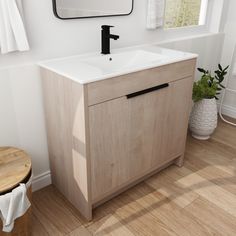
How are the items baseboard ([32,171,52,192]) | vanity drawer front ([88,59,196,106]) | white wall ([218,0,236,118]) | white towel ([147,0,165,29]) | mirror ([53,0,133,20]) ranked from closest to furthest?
vanity drawer front ([88,59,196,106]) → mirror ([53,0,133,20]) → baseboard ([32,171,52,192]) → white towel ([147,0,165,29]) → white wall ([218,0,236,118])

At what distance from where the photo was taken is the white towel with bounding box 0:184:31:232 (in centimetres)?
117

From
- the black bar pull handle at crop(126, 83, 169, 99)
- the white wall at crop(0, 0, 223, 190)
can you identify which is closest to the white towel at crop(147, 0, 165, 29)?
the white wall at crop(0, 0, 223, 190)

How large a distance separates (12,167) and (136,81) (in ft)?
2.55

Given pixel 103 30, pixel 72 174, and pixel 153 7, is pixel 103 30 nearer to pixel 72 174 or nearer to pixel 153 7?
pixel 153 7

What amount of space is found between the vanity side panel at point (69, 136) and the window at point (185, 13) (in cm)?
131

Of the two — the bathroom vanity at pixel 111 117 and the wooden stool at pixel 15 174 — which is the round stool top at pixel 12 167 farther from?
the bathroom vanity at pixel 111 117

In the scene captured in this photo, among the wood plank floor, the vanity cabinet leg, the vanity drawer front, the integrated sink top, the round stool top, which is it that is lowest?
the wood plank floor

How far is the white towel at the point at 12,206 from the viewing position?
117cm

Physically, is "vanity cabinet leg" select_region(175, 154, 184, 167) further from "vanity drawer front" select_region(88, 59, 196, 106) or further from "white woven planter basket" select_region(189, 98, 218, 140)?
"vanity drawer front" select_region(88, 59, 196, 106)

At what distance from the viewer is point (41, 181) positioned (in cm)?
184

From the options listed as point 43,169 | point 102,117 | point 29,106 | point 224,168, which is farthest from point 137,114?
point 224,168

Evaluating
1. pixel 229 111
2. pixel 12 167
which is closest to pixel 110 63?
pixel 12 167

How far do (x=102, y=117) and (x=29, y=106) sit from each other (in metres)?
0.51

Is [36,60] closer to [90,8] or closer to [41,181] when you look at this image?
[90,8]
